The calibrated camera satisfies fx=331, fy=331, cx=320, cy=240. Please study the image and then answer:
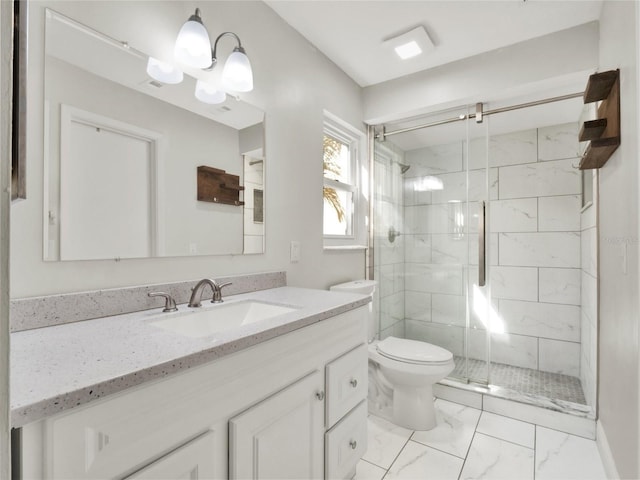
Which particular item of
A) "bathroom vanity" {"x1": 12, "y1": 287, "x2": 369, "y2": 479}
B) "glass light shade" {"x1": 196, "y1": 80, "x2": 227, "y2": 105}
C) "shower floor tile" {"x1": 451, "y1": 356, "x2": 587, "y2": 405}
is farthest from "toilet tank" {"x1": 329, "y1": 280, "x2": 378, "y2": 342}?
"glass light shade" {"x1": 196, "y1": 80, "x2": 227, "y2": 105}

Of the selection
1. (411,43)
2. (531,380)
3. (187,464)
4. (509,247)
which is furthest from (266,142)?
Answer: (531,380)

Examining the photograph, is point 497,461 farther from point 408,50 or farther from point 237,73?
point 408,50

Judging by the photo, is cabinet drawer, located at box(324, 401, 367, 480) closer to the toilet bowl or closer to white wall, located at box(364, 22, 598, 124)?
the toilet bowl

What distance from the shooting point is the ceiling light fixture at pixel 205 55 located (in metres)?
1.29

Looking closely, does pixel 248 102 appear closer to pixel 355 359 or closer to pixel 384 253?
pixel 355 359

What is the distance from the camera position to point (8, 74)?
0.85 feet

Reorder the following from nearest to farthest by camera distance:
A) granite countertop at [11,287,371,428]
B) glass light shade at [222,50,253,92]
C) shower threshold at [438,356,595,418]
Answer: granite countertop at [11,287,371,428] < glass light shade at [222,50,253,92] < shower threshold at [438,356,595,418]

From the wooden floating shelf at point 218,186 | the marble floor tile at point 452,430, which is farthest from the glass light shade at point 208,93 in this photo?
the marble floor tile at point 452,430

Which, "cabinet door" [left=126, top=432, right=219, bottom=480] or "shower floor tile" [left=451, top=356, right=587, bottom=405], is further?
"shower floor tile" [left=451, top=356, right=587, bottom=405]

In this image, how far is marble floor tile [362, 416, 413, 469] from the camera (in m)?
1.71

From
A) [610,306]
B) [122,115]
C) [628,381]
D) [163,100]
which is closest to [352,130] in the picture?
[163,100]

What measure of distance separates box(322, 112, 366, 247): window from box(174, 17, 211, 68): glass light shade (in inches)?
42.4

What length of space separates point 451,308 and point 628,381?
1.37 metres

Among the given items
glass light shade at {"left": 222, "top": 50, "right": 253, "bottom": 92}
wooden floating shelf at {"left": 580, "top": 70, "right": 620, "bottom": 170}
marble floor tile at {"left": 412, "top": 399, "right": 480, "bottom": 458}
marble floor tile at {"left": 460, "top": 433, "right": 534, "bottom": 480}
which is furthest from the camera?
marble floor tile at {"left": 412, "top": 399, "right": 480, "bottom": 458}
